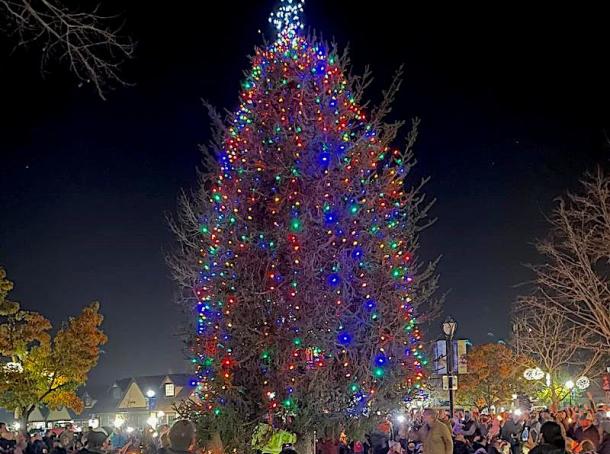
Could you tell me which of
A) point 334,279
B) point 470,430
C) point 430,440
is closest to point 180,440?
point 430,440

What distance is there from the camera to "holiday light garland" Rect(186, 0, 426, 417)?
588 inches

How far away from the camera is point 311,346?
48.1 feet

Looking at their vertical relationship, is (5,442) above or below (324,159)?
below

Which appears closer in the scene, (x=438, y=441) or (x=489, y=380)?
(x=438, y=441)

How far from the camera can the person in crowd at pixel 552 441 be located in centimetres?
620

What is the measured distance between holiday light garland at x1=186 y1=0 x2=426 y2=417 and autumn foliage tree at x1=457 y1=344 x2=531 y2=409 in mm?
53528

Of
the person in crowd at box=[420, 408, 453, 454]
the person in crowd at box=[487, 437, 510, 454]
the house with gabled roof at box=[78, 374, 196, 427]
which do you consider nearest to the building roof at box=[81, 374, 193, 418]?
→ the house with gabled roof at box=[78, 374, 196, 427]

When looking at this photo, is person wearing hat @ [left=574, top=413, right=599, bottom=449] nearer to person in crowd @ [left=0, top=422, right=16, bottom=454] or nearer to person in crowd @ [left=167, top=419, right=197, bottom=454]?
person in crowd @ [left=167, top=419, right=197, bottom=454]

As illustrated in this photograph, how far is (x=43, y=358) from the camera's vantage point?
3875 cm

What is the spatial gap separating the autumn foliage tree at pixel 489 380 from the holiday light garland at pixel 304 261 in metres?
53.5

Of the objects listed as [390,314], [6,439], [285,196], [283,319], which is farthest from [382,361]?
[6,439]

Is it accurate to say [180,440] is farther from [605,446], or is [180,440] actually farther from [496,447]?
[496,447]

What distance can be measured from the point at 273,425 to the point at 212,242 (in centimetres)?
402

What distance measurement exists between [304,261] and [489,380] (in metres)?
58.6
